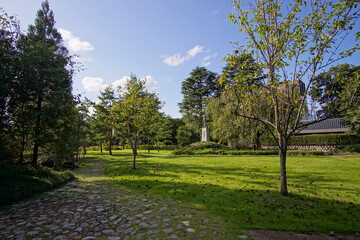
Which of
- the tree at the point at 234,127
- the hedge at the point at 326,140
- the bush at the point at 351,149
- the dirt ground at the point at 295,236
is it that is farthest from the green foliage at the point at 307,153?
the dirt ground at the point at 295,236

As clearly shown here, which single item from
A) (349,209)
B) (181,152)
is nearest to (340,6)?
(349,209)

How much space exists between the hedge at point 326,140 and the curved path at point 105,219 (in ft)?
82.4

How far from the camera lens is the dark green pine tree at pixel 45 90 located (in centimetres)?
868

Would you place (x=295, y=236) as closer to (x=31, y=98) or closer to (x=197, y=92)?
(x=31, y=98)

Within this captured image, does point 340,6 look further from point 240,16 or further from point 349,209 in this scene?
point 349,209

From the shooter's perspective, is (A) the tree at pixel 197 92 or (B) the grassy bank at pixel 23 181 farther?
(A) the tree at pixel 197 92

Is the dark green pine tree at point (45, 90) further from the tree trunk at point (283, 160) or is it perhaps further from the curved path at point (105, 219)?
the tree trunk at point (283, 160)

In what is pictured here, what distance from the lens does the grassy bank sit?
621cm

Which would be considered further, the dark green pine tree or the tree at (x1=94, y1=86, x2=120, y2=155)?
the tree at (x1=94, y1=86, x2=120, y2=155)

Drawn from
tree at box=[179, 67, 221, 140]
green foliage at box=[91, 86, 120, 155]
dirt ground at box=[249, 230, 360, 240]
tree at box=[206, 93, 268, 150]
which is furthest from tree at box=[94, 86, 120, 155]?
dirt ground at box=[249, 230, 360, 240]

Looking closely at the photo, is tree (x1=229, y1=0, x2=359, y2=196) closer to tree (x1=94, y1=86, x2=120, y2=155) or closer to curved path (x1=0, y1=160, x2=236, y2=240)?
curved path (x1=0, y1=160, x2=236, y2=240)

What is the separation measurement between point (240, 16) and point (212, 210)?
5.62 metres

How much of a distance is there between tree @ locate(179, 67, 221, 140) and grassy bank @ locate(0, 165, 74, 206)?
1392 inches

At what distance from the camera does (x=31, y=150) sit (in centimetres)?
1078
